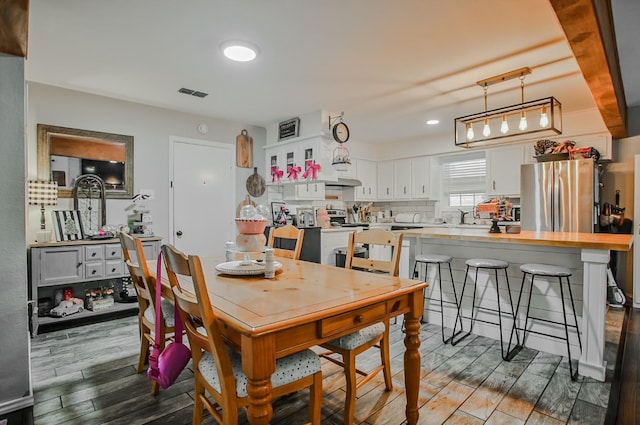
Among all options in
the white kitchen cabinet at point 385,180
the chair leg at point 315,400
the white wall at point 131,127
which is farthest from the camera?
the white kitchen cabinet at point 385,180

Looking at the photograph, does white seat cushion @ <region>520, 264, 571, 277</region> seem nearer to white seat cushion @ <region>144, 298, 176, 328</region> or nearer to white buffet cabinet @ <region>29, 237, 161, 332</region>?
white seat cushion @ <region>144, 298, 176, 328</region>

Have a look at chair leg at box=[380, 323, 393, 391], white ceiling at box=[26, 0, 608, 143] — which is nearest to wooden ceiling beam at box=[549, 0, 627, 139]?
white ceiling at box=[26, 0, 608, 143]

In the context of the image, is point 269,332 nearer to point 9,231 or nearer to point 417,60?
point 9,231

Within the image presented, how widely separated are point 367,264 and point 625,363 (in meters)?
2.14

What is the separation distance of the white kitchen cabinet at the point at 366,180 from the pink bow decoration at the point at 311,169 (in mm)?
1879

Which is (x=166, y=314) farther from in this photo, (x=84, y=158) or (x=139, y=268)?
(x=84, y=158)

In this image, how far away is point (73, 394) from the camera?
2111mm

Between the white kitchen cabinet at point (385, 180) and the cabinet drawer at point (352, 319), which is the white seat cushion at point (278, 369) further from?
the white kitchen cabinet at point (385, 180)

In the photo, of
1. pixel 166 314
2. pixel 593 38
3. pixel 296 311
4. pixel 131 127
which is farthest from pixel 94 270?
pixel 593 38

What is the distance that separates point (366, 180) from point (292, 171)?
210 centimetres

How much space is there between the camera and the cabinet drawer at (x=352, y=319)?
133cm

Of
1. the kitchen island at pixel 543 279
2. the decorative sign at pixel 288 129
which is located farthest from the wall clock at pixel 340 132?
the kitchen island at pixel 543 279

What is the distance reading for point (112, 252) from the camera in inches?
140

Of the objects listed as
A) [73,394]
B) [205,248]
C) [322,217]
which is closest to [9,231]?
[73,394]
